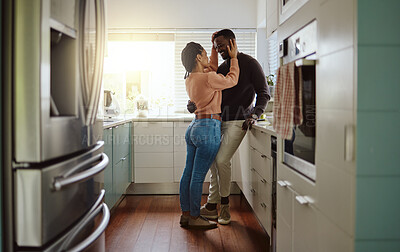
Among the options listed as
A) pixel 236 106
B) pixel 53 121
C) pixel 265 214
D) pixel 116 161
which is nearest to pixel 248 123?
pixel 236 106

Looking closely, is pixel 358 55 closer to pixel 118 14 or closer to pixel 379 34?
pixel 379 34

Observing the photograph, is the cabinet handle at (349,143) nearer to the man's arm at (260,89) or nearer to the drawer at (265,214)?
the drawer at (265,214)

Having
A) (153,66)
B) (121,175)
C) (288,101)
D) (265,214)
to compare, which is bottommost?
(265,214)

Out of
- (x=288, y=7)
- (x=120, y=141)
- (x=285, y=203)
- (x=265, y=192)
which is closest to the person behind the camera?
(x=288, y=7)

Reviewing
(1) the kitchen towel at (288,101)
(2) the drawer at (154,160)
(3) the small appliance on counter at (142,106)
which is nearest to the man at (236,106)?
(2) the drawer at (154,160)

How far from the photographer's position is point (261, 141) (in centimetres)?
252

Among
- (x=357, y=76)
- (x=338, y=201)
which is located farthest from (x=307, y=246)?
(x=357, y=76)

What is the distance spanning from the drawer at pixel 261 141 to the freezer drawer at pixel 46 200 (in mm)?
1328

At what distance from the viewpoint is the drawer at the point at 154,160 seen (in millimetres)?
3729

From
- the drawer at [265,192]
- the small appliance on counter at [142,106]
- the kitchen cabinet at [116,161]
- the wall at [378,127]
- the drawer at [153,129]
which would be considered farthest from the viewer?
the small appliance on counter at [142,106]

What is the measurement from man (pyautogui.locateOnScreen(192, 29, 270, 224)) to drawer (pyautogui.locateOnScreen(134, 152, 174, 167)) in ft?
3.22

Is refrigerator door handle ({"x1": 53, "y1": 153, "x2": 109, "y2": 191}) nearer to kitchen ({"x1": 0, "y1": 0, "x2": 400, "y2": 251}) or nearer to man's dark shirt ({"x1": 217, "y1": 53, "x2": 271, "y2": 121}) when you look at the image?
kitchen ({"x1": 0, "y1": 0, "x2": 400, "y2": 251})

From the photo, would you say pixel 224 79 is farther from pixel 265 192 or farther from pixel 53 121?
pixel 53 121

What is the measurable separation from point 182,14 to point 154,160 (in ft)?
6.05
